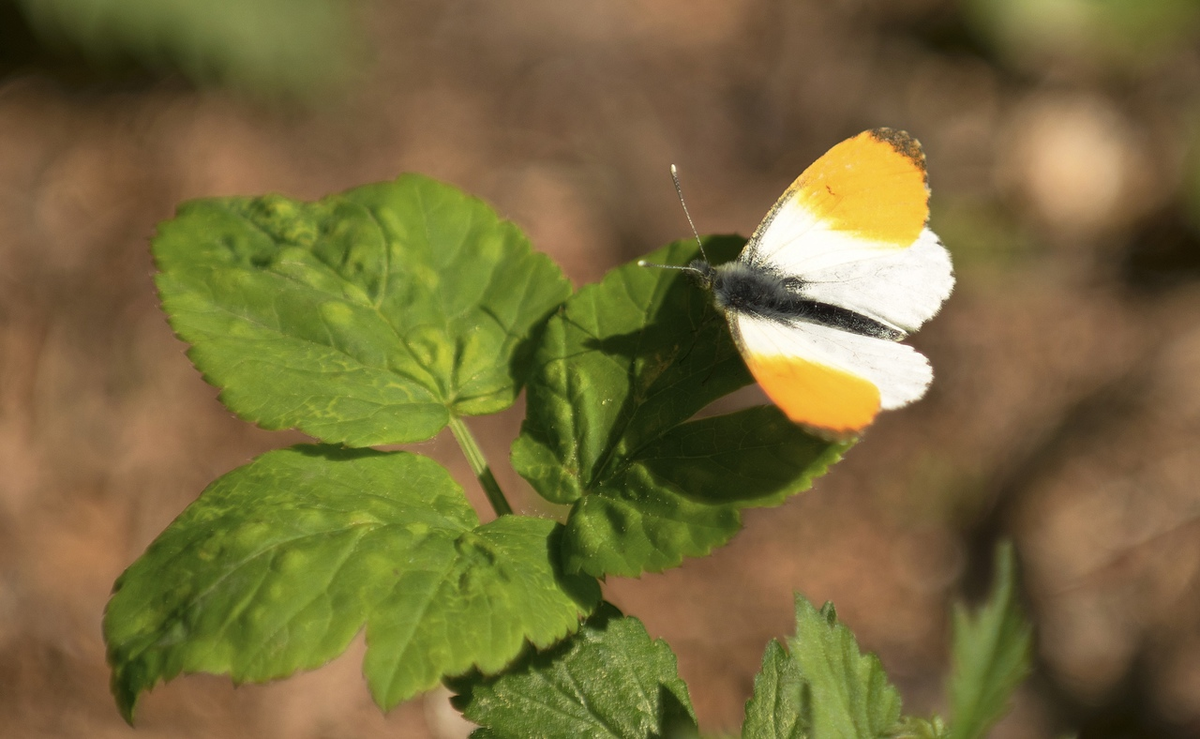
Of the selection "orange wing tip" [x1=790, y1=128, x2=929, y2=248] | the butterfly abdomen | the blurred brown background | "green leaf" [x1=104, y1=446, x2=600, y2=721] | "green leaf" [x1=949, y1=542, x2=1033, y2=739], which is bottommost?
the blurred brown background

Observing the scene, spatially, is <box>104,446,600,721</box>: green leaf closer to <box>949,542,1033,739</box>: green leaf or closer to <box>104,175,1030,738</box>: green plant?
<box>104,175,1030,738</box>: green plant

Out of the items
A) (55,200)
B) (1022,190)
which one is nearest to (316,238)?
(55,200)

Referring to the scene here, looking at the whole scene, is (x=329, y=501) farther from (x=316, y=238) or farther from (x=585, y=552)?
(x=316, y=238)

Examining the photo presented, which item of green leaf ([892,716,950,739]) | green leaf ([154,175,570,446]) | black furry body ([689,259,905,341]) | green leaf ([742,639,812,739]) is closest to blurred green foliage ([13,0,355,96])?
green leaf ([154,175,570,446])

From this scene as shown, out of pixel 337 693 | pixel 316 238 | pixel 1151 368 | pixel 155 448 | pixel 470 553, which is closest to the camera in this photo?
pixel 470 553

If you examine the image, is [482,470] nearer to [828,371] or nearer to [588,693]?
[588,693]

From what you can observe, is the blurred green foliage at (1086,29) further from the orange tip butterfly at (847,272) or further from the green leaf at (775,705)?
the green leaf at (775,705)
